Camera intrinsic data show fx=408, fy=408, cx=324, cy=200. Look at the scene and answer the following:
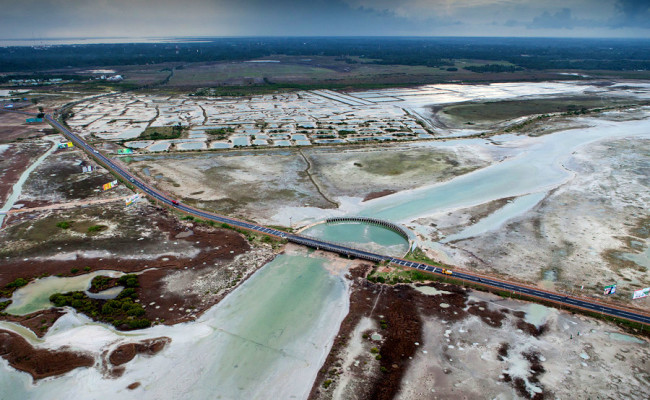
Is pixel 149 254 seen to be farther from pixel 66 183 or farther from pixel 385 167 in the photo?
pixel 385 167

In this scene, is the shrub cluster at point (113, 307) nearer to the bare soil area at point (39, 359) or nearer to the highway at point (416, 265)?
the bare soil area at point (39, 359)

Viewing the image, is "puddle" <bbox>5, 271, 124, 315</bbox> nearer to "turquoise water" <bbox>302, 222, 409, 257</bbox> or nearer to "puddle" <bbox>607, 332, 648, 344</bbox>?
"turquoise water" <bbox>302, 222, 409, 257</bbox>

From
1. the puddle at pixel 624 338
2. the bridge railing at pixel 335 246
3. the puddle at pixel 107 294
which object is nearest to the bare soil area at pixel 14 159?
the puddle at pixel 107 294

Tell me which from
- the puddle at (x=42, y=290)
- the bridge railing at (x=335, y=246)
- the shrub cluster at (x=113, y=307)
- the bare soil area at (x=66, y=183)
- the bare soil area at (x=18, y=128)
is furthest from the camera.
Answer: the bare soil area at (x=18, y=128)

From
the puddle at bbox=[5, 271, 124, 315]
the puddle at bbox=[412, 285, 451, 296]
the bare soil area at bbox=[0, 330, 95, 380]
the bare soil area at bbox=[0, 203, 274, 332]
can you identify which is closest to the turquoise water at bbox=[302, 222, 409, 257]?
the puddle at bbox=[412, 285, 451, 296]

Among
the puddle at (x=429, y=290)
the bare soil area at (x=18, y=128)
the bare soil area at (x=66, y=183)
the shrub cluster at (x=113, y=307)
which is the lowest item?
the shrub cluster at (x=113, y=307)

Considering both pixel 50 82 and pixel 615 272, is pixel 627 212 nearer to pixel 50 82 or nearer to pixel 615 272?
pixel 615 272
